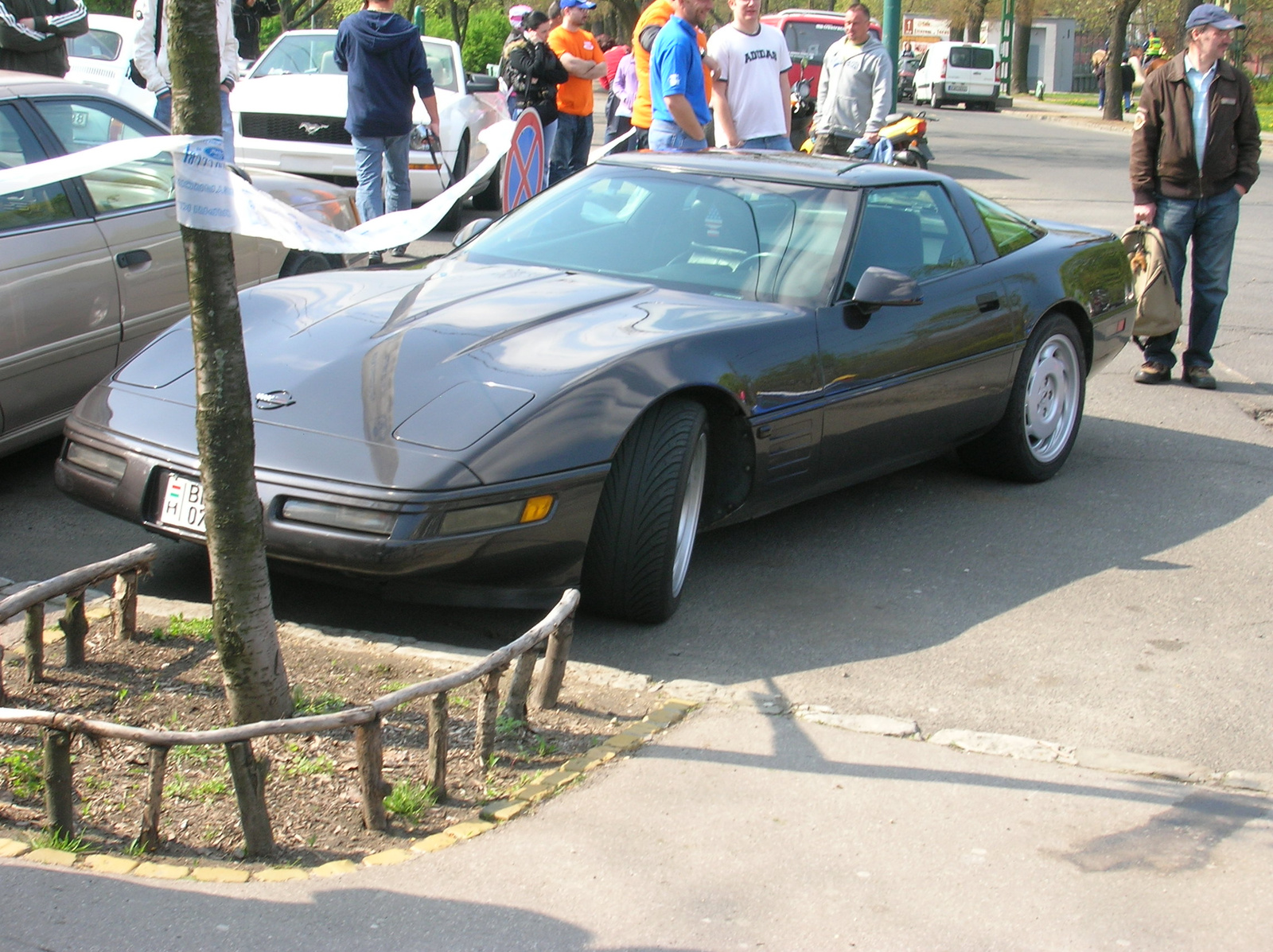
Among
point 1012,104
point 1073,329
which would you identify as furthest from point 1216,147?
point 1012,104

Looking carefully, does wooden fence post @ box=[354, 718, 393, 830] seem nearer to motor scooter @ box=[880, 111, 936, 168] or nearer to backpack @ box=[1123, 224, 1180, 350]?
backpack @ box=[1123, 224, 1180, 350]

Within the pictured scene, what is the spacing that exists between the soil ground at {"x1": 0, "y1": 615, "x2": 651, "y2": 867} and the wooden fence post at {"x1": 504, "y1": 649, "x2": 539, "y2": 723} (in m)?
0.04

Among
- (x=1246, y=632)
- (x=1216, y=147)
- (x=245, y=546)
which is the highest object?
(x=1216, y=147)

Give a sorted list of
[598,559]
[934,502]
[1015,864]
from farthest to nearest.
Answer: [934,502] → [598,559] → [1015,864]

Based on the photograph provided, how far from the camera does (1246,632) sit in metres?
4.53

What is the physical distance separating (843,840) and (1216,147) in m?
5.66

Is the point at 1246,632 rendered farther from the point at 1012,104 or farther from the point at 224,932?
the point at 1012,104

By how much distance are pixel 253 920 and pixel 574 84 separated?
10.2 meters

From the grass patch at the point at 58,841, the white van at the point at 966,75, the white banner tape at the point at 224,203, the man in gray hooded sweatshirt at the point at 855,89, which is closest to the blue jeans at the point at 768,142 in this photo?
the man in gray hooded sweatshirt at the point at 855,89

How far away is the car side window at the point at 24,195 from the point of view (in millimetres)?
5180

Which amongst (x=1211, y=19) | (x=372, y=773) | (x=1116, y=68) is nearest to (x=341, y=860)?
(x=372, y=773)

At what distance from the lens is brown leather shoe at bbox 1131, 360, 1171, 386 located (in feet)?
26.2

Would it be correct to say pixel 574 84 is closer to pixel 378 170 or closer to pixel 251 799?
pixel 378 170

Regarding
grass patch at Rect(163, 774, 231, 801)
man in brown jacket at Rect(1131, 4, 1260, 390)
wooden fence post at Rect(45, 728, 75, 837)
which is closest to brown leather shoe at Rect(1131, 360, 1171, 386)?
man in brown jacket at Rect(1131, 4, 1260, 390)
